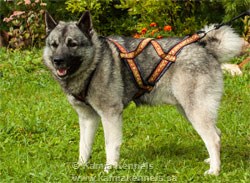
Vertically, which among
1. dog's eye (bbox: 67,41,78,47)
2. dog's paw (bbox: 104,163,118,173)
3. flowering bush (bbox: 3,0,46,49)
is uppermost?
dog's eye (bbox: 67,41,78,47)

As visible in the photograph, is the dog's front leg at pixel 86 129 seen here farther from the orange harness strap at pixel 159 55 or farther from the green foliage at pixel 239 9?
the green foliage at pixel 239 9

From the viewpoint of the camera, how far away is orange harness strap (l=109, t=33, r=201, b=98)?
15.9 ft

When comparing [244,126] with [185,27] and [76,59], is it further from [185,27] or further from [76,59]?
[185,27]

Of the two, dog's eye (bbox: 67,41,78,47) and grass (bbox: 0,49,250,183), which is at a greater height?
dog's eye (bbox: 67,41,78,47)

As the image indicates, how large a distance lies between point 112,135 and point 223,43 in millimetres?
1377

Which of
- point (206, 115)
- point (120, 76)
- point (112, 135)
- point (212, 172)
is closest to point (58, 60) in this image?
point (120, 76)

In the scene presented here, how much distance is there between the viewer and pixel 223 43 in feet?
15.9

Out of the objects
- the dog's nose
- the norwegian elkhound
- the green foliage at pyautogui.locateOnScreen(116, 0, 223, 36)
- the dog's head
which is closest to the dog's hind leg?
the norwegian elkhound

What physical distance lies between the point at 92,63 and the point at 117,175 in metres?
1.08

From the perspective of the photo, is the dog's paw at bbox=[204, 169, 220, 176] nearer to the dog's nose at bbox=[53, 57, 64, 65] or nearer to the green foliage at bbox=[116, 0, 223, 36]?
the dog's nose at bbox=[53, 57, 64, 65]

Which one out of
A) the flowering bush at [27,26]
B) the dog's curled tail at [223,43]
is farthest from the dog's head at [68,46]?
the flowering bush at [27,26]

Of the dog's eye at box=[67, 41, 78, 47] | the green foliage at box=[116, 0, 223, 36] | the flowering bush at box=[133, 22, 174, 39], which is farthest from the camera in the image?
the green foliage at box=[116, 0, 223, 36]

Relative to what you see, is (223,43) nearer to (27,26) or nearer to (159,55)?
(159,55)

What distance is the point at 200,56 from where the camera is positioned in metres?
4.79
